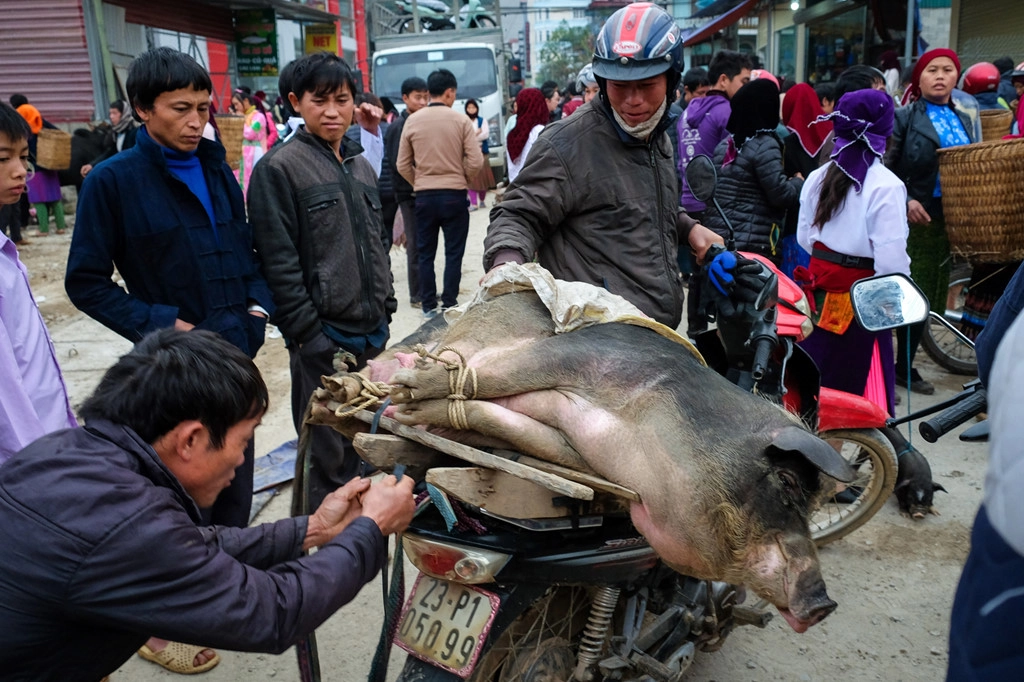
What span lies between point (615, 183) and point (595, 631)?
A: 1.49 meters

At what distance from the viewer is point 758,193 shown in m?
5.54

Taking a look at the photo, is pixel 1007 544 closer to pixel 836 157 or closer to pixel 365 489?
pixel 365 489

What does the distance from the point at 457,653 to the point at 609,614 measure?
1.58 ft

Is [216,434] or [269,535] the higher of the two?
[216,434]

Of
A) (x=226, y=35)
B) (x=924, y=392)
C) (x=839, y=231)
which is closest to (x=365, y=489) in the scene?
(x=839, y=231)

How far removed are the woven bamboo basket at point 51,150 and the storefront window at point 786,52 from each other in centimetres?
1605

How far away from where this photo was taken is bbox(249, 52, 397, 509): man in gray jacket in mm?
3408

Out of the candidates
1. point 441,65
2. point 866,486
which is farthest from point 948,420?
point 441,65

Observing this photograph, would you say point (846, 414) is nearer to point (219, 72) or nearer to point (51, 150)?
point (51, 150)

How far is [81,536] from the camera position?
1.43 meters

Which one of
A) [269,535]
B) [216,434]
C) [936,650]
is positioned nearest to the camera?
[216,434]

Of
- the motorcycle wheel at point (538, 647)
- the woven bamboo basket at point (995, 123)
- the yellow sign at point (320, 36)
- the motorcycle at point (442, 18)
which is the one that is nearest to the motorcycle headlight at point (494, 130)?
the yellow sign at point (320, 36)

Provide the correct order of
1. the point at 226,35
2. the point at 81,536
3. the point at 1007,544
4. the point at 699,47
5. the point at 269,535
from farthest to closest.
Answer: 1. the point at 699,47
2. the point at 226,35
3. the point at 269,535
4. the point at 81,536
5. the point at 1007,544

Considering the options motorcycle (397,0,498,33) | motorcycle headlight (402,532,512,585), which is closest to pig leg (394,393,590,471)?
motorcycle headlight (402,532,512,585)
